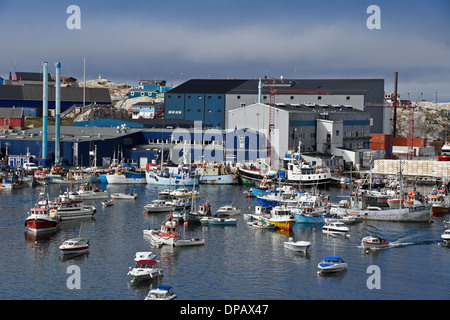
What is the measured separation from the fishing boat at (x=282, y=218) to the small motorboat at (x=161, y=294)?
16.1m

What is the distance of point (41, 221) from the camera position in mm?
43062

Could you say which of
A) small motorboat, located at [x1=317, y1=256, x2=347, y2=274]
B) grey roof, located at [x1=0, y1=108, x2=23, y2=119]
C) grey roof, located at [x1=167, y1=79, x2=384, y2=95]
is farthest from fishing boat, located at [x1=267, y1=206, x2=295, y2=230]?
grey roof, located at [x1=0, y1=108, x2=23, y2=119]

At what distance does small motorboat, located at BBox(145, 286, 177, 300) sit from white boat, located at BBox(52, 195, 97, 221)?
61.6 ft

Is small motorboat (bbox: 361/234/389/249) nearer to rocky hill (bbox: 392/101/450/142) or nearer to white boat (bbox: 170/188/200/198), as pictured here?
white boat (bbox: 170/188/200/198)

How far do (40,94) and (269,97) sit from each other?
35.2m

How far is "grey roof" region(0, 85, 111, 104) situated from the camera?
107 m

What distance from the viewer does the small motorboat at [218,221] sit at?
152ft

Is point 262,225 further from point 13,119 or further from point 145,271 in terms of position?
point 13,119

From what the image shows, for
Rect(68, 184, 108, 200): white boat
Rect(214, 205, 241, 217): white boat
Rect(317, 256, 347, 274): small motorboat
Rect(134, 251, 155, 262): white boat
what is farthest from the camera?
Rect(68, 184, 108, 200): white boat

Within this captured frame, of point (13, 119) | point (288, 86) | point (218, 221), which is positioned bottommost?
point (218, 221)

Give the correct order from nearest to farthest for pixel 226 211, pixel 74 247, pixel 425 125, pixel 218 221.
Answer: pixel 74 247
pixel 218 221
pixel 226 211
pixel 425 125

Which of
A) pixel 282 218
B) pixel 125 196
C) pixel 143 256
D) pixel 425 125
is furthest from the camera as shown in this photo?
pixel 425 125

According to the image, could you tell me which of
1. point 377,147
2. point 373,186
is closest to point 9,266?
point 373,186

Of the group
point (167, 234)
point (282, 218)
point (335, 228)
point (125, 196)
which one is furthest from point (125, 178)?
point (335, 228)
